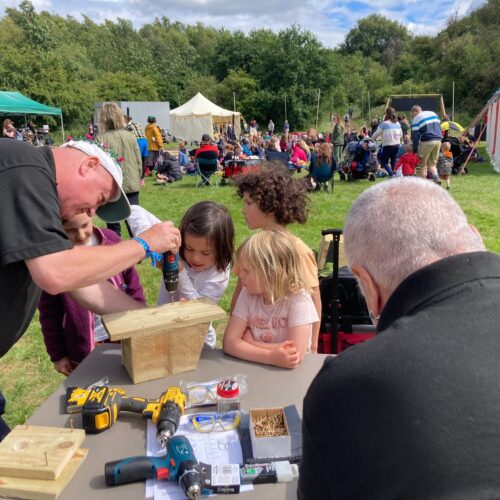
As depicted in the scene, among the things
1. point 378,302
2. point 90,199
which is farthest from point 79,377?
point 378,302

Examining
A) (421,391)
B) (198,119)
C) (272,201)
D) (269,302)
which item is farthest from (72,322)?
(198,119)

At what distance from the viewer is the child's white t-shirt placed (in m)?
2.07

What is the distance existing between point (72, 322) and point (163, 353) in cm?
72

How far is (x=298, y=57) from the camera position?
140ft

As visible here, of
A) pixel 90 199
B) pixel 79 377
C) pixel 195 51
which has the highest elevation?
pixel 195 51

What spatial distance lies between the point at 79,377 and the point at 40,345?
2.43 metres

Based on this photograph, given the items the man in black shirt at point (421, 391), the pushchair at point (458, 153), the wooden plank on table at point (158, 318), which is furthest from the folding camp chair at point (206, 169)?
the man in black shirt at point (421, 391)

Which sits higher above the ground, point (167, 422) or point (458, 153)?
point (167, 422)

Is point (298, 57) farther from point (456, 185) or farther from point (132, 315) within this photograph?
point (132, 315)

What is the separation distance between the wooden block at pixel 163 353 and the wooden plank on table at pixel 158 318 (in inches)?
1.4

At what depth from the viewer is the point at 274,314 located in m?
2.12

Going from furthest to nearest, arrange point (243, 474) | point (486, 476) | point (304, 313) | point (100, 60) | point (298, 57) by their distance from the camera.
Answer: point (100, 60) < point (298, 57) < point (304, 313) < point (243, 474) < point (486, 476)

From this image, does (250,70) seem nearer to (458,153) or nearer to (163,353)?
(458,153)

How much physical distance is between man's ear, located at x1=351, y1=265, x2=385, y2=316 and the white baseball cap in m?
1.10
